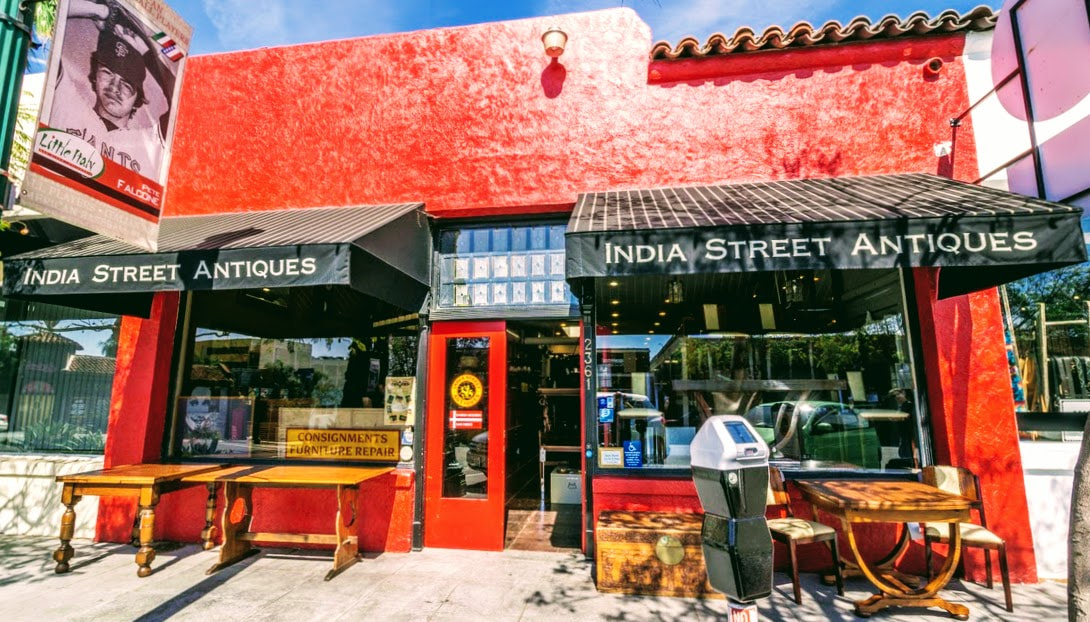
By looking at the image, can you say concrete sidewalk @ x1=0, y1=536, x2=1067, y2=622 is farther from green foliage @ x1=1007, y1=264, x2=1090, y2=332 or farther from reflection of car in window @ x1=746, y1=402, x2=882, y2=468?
green foliage @ x1=1007, y1=264, x2=1090, y2=332

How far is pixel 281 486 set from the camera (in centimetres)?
497

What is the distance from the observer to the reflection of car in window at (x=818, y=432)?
5109 millimetres

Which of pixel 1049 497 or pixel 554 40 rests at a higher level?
pixel 554 40

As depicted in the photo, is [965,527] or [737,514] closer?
[737,514]

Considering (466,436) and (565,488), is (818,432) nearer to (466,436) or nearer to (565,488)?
(565,488)

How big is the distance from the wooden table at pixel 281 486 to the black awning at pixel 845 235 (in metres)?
3.00

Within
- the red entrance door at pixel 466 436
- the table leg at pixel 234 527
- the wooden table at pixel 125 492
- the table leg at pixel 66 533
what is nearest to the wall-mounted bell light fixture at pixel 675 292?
the red entrance door at pixel 466 436

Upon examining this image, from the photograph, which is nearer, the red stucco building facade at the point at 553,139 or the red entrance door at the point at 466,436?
the red stucco building facade at the point at 553,139

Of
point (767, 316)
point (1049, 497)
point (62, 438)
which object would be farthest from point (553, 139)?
point (62, 438)

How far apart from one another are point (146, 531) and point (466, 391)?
3.05 meters

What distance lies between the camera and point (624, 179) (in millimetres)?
5574

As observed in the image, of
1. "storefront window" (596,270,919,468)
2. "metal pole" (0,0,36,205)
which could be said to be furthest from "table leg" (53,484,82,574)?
"storefront window" (596,270,919,468)

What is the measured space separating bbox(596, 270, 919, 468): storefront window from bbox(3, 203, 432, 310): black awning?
2.12 meters

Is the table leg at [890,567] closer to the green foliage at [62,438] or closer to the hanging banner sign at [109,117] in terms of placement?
the hanging banner sign at [109,117]
